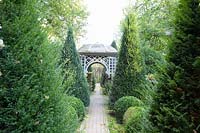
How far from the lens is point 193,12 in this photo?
9.78 feet

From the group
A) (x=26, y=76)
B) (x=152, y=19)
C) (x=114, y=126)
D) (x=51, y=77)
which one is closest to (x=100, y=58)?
(x=152, y=19)

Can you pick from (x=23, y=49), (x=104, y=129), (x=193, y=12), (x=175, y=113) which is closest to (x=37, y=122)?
(x=23, y=49)

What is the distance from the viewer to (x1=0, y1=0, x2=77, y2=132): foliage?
10.3ft

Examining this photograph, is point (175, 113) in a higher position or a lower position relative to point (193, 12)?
lower

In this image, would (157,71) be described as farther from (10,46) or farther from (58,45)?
(10,46)

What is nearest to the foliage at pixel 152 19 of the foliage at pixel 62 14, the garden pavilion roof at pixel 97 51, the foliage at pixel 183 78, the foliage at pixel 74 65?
the foliage at pixel 74 65

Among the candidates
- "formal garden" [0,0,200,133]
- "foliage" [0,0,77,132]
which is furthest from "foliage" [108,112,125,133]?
"foliage" [0,0,77,132]

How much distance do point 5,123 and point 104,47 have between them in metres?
17.2

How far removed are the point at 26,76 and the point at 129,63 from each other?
944 cm

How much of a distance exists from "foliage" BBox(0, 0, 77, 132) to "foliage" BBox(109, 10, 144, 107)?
8.95 metres

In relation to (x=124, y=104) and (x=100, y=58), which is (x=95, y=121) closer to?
(x=124, y=104)

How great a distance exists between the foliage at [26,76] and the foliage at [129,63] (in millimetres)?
8945

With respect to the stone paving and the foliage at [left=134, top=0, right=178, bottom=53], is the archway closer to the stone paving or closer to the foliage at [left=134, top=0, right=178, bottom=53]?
the foliage at [left=134, top=0, right=178, bottom=53]

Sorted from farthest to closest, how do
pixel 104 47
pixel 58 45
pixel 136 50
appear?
pixel 104 47 → pixel 136 50 → pixel 58 45
